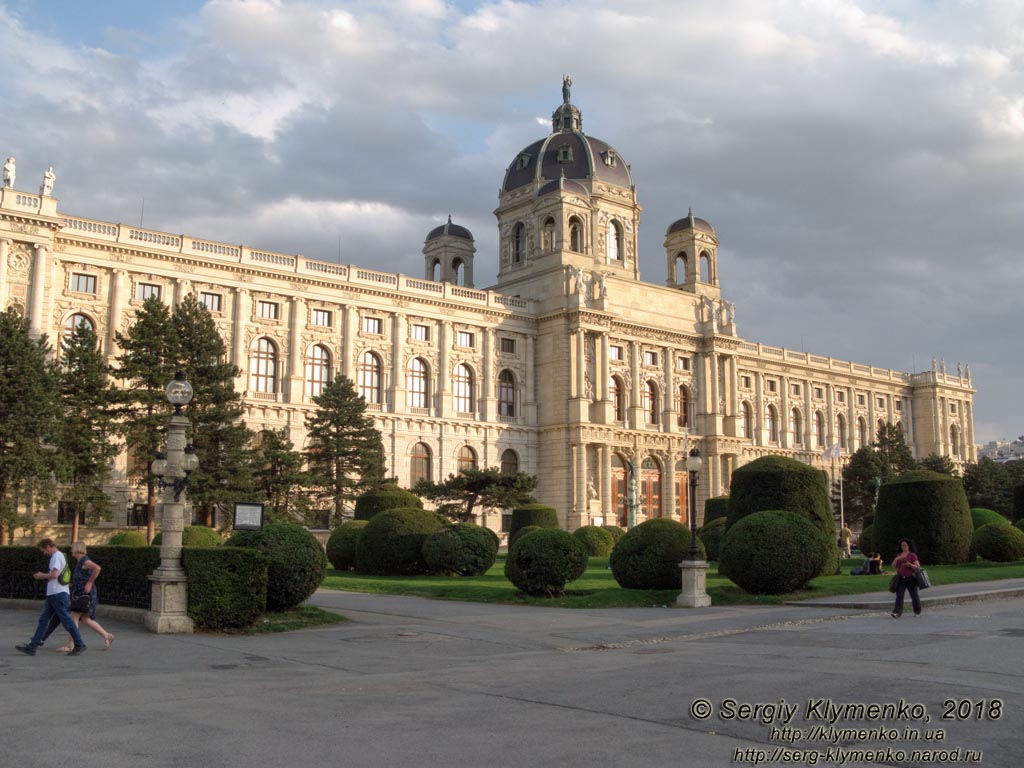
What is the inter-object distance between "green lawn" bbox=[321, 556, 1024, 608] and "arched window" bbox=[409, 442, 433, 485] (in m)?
25.0

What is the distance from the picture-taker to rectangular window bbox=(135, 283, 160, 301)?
5059 centimetres

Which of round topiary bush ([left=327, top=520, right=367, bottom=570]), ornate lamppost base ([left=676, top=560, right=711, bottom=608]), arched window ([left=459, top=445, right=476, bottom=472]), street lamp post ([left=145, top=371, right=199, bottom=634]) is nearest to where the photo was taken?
street lamp post ([left=145, top=371, right=199, bottom=634])

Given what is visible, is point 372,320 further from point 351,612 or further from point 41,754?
point 41,754

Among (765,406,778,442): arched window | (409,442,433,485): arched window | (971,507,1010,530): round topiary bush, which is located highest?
(765,406,778,442): arched window

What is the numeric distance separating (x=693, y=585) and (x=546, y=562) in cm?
367

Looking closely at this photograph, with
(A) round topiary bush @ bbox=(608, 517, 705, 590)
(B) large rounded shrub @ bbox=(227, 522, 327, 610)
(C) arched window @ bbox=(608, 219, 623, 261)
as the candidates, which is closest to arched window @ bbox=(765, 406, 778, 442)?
(C) arched window @ bbox=(608, 219, 623, 261)

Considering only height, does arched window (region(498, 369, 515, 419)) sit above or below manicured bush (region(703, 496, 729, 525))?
above

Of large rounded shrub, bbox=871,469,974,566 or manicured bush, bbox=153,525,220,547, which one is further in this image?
large rounded shrub, bbox=871,469,974,566

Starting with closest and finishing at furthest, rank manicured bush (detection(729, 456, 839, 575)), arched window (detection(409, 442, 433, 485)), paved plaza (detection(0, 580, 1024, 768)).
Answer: paved plaza (detection(0, 580, 1024, 768)), manicured bush (detection(729, 456, 839, 575)), arched window (detection(409, 442, 433, 485))

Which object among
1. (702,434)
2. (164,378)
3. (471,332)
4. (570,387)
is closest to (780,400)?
(702,434)

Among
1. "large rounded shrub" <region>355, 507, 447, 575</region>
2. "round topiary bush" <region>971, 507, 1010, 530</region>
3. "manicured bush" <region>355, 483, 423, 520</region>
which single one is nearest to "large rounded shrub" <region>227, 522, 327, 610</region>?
"large rounded shrub" <region>355, 507, 447, 575</region>

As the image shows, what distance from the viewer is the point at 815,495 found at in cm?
2667

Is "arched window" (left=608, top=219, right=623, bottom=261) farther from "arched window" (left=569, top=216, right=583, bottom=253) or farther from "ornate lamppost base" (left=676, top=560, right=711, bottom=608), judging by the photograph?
"ornate lamppost base" (left=676, top=560, right=711, bottom=608)

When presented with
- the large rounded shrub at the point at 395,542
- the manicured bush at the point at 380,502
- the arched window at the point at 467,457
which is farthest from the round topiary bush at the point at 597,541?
the arched window at the point at 467,457
